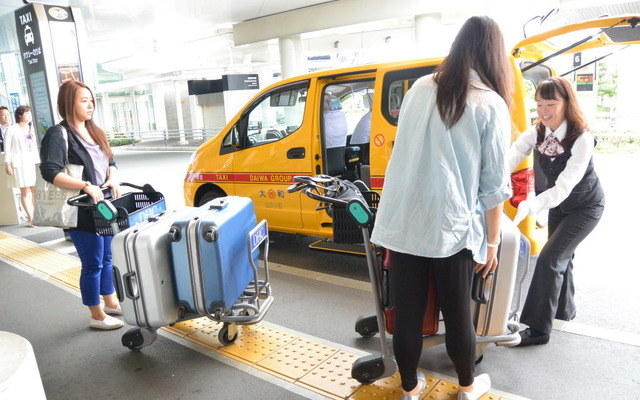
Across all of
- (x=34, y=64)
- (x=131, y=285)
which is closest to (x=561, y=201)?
(x=131, y=285)

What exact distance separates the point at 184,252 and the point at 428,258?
1.45m

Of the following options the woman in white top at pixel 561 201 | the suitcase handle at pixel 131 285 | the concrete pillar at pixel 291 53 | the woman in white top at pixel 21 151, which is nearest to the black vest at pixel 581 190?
the woman in white top at pixel 561 201

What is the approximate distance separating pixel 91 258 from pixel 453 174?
2688 millimetres

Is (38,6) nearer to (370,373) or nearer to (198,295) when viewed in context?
(198,295)

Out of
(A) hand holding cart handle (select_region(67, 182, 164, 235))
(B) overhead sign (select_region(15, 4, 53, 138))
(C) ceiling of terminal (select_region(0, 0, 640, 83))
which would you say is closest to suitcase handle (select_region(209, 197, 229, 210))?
(A) hand holding cart handle (select_region(67, 182, 164, 235))

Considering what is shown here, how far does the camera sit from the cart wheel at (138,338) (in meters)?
3.11

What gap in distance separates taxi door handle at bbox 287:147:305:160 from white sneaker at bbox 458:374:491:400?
2.81m

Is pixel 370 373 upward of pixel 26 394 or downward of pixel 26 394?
downward

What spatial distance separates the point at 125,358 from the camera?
10.3 feet

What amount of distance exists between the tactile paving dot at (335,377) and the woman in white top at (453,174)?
2.53ft

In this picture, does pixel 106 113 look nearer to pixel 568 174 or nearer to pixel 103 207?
pixel 103 207

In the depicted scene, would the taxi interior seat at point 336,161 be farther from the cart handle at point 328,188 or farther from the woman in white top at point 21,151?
the woman in white top at point 21,151

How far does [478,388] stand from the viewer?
2.44 meters

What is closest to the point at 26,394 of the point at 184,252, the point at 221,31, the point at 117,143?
the point at 184,252
